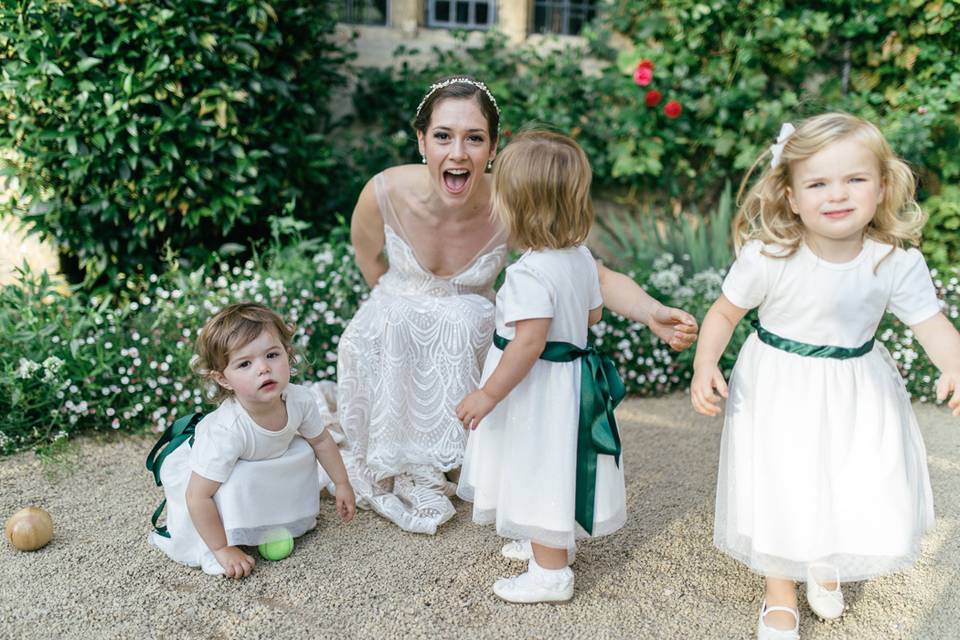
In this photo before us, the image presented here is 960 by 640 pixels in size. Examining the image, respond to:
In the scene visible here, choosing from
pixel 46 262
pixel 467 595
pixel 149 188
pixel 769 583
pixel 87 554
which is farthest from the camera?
pixel 46 262

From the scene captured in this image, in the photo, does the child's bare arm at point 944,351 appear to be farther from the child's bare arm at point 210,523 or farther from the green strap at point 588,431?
the child's bare arm at point 210,523

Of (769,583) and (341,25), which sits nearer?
(769,583)

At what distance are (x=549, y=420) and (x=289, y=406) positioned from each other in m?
0.88

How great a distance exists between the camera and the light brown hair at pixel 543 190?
2285mm

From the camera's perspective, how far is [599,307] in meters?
2.57

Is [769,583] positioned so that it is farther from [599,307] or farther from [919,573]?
[599,307]

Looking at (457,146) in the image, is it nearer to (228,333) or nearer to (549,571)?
(228,333)

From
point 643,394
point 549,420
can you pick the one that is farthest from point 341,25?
point 549,420

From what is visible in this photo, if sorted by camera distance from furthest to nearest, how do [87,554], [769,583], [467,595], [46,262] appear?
[46,262] < [87,554] < [467,595] < [769,583]

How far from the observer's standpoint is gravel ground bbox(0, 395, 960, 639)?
2369 millimetres

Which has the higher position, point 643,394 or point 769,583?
point 769,583

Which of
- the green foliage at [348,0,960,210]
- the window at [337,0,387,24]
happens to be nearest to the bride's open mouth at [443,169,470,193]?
the green foliage at [348,0,960,210]

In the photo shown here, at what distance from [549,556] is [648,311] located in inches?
30.9

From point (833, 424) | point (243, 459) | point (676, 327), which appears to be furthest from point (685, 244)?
point (243, 459)
